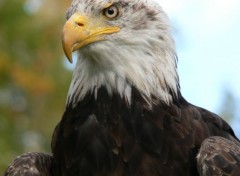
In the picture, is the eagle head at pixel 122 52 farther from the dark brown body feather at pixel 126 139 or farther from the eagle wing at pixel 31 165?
the eagle wing at pixel 31 165

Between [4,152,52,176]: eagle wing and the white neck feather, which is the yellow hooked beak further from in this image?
[4,152,52,176]: eagle wing

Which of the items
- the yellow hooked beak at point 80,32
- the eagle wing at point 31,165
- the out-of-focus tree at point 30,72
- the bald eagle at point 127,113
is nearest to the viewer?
the yellow hooked beak at point 80,32

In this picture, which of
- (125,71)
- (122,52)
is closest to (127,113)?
(125,71)

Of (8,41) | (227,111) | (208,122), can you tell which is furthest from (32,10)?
(208,122)

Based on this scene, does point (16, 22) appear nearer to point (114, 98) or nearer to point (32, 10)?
point (32, 10)

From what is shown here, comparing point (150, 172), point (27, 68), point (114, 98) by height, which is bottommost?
point (27, 68)

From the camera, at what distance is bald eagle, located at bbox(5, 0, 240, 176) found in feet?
29.2

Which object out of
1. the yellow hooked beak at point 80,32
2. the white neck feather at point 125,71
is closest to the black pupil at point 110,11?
the yellow hooked beak at point 80,32

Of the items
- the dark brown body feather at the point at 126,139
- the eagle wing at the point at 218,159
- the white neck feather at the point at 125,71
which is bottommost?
the eagle wing at the point at 218,159

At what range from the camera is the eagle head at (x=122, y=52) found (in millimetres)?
8945

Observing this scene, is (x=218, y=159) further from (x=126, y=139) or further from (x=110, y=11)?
(x=110, y=11)

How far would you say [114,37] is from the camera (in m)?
9.02

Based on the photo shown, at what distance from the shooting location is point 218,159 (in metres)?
8.82

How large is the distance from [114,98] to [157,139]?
0.49m
